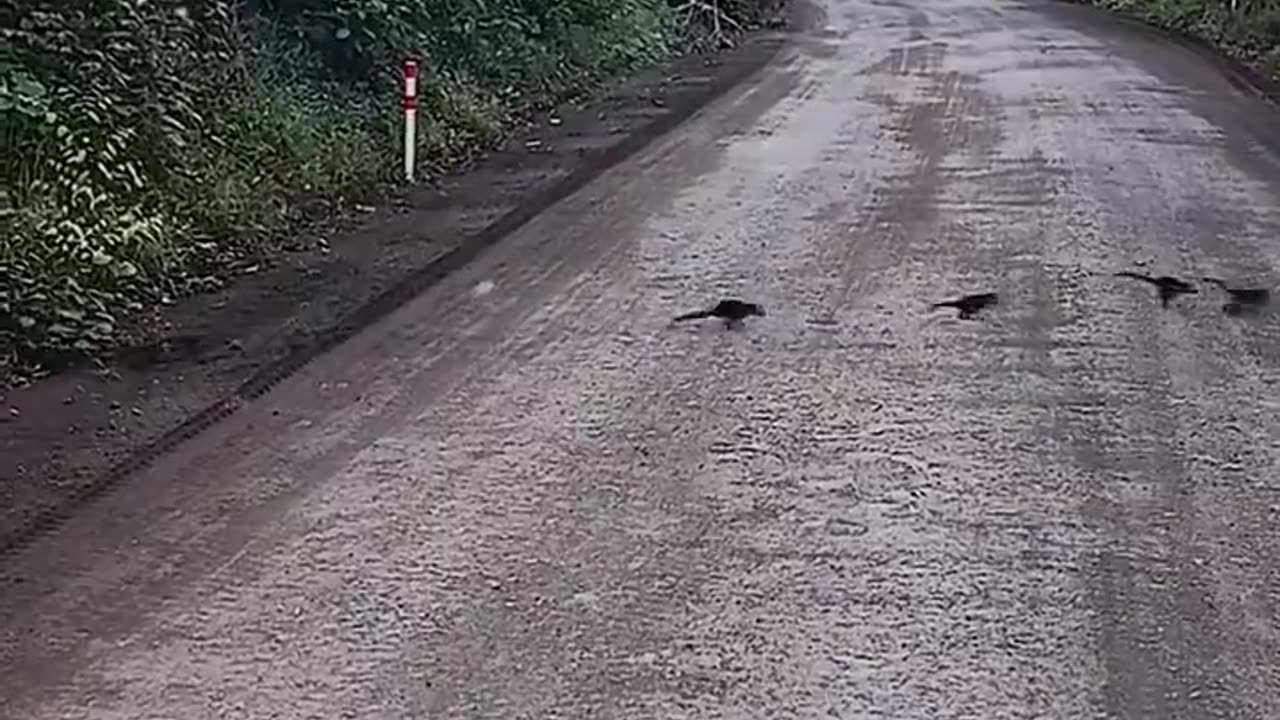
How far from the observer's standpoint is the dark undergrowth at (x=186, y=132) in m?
9.86

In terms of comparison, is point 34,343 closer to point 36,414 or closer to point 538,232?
point 36,414

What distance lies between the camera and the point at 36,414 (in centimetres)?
793

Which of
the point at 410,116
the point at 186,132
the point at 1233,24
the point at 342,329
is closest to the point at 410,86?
the point at 410,116

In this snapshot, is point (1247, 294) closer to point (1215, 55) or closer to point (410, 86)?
point (410, 86)

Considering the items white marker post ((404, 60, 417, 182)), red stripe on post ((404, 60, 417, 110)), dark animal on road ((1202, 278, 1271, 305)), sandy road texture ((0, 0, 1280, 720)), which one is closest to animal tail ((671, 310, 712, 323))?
sandy road texture ((0, 0, 1280, 720))

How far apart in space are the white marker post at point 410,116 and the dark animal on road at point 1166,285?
5.71 metres

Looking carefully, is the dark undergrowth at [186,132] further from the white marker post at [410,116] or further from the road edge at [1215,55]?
the road edge at [1215,55]

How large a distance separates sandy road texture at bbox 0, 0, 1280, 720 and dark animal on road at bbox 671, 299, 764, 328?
0.14m

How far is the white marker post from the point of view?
1414 centimetres

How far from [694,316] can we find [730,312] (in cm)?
21

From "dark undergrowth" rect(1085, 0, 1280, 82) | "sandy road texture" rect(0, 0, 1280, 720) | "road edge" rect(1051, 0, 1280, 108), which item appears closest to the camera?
"sandy road texture" rect(0, 0, 1280, 720)

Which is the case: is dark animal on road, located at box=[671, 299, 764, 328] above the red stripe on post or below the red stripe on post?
below

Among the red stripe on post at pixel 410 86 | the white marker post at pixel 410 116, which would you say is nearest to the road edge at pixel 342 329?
the white marker post at pixel 410 116

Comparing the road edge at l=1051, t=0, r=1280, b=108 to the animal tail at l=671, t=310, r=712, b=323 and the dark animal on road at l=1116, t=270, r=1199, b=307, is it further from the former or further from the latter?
the animal tail at l=671, t=310, r=712, b=323
